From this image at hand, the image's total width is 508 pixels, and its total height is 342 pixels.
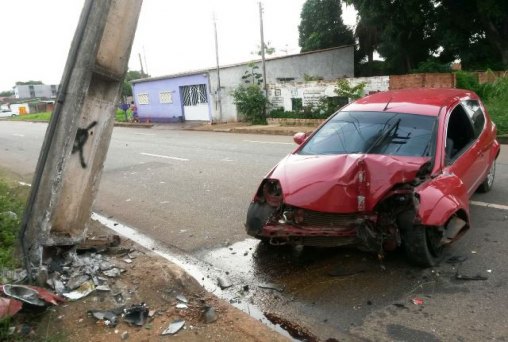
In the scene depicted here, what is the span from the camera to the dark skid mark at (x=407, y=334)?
130 inches

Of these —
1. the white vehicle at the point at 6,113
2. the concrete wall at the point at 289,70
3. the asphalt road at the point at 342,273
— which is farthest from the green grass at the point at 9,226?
the white vehicle at the point at 6,113

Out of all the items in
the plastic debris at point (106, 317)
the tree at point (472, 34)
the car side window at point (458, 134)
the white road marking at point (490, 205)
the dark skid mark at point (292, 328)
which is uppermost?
the tree at point (472, 34)

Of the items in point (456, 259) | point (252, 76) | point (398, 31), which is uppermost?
point (398, 31)

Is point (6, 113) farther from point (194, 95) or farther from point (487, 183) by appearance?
point (487, 183)

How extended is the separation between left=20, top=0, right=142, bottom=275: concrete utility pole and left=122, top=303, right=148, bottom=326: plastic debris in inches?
38.9

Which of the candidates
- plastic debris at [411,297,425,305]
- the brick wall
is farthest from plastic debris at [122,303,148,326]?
the brick wall

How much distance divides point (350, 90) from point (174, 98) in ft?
47.2

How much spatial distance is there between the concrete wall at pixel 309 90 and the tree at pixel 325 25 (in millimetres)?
10856

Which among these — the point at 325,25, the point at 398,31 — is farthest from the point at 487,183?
the point at 325,25

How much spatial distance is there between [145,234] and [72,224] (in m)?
1.76

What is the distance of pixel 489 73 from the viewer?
1609 centimetres

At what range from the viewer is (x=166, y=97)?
30.0 m

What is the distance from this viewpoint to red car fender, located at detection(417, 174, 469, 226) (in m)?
4.04

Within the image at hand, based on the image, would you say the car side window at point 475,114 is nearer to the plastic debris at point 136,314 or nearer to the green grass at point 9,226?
the plastic debris at point 136,314
